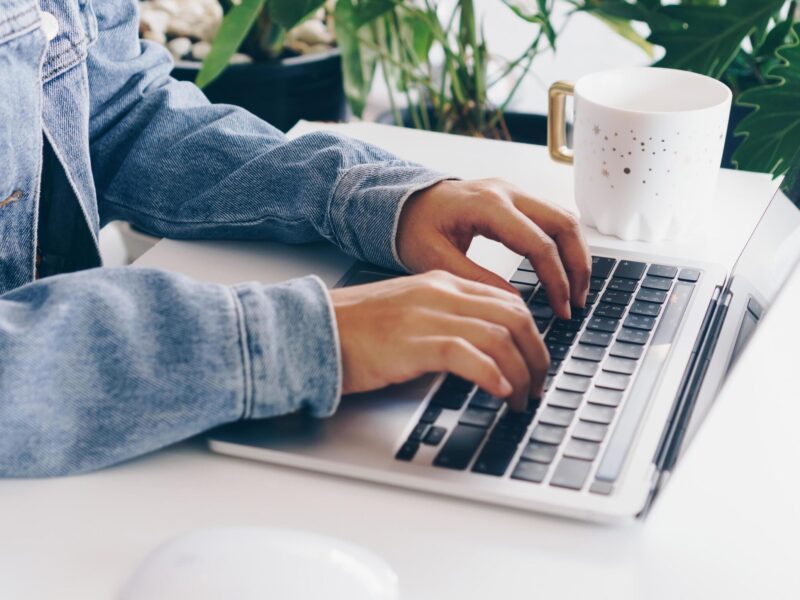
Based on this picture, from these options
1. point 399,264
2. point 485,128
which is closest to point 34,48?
point 399,264

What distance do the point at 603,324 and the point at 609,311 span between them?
0.02 meters

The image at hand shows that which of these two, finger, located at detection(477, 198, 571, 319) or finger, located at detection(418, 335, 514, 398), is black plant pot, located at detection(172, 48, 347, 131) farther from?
finger, located at detection(418, 335, 514, 398)

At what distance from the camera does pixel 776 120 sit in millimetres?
800

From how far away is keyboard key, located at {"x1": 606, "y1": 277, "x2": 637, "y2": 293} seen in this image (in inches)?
24.5

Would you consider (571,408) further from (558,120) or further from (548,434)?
(558,120)

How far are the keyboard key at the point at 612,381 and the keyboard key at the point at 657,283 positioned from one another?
0.12 meters

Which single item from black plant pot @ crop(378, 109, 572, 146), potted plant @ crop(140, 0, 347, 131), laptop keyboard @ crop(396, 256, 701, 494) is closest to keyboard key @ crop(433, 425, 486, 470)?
laptop keyboard @ crop(396, 256, 701, 494)

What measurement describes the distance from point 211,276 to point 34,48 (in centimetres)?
19

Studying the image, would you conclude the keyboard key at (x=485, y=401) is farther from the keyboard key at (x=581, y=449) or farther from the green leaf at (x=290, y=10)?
the green leaf at (x=290, y=10)

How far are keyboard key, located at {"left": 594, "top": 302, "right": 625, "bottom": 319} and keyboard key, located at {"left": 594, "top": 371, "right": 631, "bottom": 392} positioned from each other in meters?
0.07

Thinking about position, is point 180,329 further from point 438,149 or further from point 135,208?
point 438,149

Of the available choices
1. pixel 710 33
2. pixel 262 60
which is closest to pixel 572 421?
pixel 710 33

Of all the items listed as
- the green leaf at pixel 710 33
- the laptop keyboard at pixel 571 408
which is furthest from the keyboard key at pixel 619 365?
the green leaf at pixel 710 33

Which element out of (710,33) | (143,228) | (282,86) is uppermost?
(710,33)
